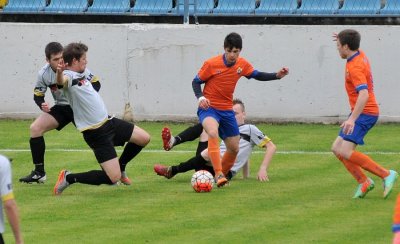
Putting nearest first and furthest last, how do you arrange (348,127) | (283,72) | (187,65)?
(348,127) < (283,72) < (187,65)

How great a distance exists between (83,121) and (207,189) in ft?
5.11

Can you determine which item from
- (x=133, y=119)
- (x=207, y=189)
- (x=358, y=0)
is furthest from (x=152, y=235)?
(x=358, y=0)

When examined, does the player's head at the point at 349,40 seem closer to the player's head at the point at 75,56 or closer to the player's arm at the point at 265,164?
the player's arm at the point at 265,164

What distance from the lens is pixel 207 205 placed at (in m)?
11.9

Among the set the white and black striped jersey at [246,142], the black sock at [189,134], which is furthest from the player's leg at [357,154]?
the black sock at [189,134]

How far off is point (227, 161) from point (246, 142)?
517 millimetres

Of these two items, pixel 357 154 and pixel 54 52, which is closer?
pixel 357 154

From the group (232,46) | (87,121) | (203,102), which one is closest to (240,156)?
(203,102)

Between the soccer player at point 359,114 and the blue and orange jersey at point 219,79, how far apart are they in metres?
1.63

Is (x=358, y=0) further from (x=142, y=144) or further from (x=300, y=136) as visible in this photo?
(x=142, y=144)

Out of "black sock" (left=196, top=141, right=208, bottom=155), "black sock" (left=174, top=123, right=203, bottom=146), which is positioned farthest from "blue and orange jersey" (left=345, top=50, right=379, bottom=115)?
"black sock" (left=174, top=123, right=203, bottom=146)

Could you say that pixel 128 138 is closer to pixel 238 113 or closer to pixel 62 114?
pixel 62 114

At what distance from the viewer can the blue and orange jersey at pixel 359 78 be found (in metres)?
11.8

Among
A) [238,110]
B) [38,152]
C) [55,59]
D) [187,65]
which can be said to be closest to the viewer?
[55,59]
